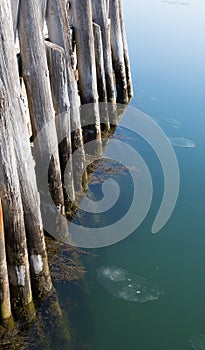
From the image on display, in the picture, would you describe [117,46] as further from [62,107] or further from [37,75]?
[37,75]

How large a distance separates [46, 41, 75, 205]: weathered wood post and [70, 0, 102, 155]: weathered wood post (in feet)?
4.36

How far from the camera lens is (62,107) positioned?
575 cm

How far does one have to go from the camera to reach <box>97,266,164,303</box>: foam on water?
5434 millimetres

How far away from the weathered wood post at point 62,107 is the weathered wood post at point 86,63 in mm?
1329

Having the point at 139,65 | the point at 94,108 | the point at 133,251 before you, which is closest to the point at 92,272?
the point at 133,251

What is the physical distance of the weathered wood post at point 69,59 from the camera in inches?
220

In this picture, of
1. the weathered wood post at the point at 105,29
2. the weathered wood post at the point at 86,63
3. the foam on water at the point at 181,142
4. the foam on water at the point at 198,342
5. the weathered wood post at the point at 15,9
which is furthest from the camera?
the foam on water at the point at 181,142

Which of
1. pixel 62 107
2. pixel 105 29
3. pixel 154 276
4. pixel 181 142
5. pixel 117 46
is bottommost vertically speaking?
pixel 154 276

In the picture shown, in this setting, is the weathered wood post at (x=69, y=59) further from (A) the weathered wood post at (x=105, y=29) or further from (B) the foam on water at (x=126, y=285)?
(A) the weathered wood post at (x=105, y=29)

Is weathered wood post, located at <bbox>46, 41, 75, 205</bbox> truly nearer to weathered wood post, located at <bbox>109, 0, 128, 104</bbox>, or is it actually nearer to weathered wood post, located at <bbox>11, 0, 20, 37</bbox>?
weathered wood post, located at <bbox>11, 0, 20, 37</bbox>

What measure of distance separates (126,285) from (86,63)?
364 cm

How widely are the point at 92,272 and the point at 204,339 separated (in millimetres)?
1578

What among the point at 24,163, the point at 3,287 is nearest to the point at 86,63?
the point at 24,163

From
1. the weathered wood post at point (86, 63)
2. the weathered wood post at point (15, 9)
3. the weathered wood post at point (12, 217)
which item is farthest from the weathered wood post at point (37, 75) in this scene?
the weathered wood post at point (86, 63)
